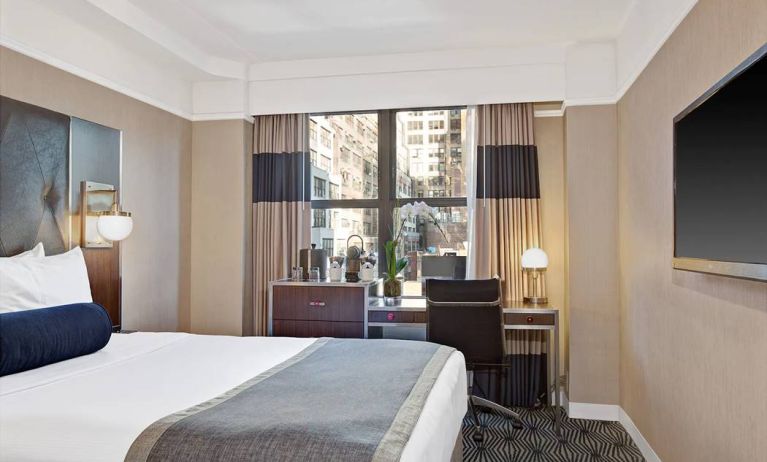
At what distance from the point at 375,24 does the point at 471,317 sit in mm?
1990

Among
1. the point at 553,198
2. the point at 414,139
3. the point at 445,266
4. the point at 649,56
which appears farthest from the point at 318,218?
the point at 649,56

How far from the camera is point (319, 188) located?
4445 mm

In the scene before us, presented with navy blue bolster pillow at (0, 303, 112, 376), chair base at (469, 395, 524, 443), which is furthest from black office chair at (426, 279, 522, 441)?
navy blue bolster pillow at (0, 303, 112, 376)

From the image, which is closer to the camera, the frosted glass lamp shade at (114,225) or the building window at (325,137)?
the frosted glass lamp shade at (114,225)

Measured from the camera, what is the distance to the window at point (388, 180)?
4.28 metres

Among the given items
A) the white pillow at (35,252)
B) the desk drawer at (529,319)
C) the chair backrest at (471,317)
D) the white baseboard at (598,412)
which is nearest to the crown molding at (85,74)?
the white pillow at (35,252)

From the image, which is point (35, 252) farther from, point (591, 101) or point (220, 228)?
point (591, 101)

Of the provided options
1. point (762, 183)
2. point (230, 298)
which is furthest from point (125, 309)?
point (762, 183)

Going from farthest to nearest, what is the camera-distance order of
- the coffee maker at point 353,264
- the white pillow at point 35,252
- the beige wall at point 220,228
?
1. the beige wall at point 220,228
2. the coffee maker at point 353,264
3. the white pillow at point 35,252

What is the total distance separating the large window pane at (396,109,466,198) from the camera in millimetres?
4273

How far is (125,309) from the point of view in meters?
3.49

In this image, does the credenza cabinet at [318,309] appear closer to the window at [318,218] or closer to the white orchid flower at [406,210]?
the white orchid flower at [406,210]

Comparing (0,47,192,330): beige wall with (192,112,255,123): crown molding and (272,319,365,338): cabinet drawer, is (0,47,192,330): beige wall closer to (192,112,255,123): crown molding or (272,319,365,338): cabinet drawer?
(192,112,255,123): crown molding

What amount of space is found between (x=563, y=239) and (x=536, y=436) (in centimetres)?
148
